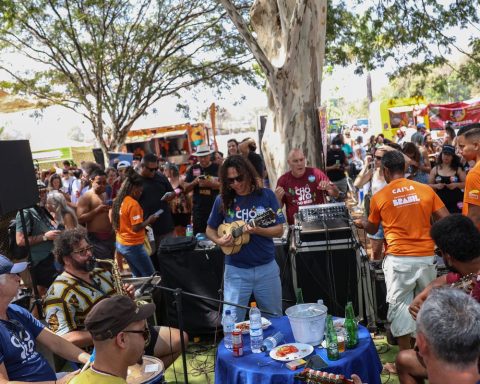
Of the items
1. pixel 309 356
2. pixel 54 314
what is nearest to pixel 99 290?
pixel 54 314

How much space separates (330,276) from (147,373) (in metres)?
2.58

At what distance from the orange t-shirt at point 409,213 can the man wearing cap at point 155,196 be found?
322 centimetres

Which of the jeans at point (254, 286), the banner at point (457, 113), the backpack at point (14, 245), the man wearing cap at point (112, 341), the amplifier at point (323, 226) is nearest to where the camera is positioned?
the man wearing cap at point (112, 341)

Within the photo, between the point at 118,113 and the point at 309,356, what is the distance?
1595 centimetres

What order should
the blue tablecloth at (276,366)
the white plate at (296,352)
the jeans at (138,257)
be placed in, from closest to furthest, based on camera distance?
the blue tablecloth at (276,366)
the white plate at (296,352)
the jeans at (138,257)

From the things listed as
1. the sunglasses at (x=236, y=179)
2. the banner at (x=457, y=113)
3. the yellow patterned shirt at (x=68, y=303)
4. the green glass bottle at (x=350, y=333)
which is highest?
the banner at (x=457, y=113)

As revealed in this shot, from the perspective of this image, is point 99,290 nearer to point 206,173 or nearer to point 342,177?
point 206,173

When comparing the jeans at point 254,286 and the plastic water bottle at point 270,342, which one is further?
the jeans at point 254,286

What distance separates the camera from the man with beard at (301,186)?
5.56 metres

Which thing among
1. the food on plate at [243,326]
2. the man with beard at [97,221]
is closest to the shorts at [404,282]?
the food on plate at [243,326]

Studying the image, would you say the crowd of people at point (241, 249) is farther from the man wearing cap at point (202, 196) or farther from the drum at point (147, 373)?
the drum at point (147, 373)

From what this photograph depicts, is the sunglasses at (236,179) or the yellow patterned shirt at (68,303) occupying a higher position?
the sunglasses at (236,179)

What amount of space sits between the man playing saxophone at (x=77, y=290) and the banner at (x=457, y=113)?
14.0 metres

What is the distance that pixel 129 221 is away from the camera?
A: 5707mm
